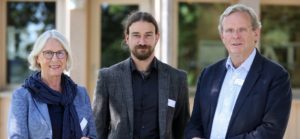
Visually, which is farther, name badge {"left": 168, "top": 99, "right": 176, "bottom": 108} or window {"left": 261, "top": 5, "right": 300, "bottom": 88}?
window {"left": 261, "top": 5, "right": 300, "bottom": 88}

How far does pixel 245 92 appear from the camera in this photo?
8.55 feet

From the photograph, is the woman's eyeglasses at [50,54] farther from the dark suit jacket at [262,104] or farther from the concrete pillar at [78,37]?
the concrete pillar at [78,37]

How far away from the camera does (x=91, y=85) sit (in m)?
6.14

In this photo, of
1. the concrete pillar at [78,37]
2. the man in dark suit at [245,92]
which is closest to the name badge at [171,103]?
the man in dark suit at [245,92]

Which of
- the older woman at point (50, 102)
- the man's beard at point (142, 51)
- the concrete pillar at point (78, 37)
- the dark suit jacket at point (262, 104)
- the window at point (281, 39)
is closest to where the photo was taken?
the dark suit jacket at point (262, 104)

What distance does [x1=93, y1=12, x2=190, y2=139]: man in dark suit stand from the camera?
3.12m

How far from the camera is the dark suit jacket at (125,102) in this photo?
314cm

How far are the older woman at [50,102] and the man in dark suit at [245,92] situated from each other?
700mm

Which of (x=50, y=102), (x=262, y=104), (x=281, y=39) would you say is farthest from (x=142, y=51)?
(x=281, y=39)

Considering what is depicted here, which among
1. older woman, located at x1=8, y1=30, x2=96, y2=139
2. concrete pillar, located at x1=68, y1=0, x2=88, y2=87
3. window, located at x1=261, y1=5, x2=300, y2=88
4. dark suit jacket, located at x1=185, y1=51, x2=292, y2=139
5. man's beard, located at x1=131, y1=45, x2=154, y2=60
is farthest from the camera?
window, located at x1=261, y1=5, x2=300, y2=88

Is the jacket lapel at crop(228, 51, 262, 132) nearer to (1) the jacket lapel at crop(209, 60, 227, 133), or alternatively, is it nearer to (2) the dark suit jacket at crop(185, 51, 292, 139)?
(2) the dark suit jacket at crop(185, 51, 292, 139)

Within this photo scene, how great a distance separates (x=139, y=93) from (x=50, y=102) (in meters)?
0.63

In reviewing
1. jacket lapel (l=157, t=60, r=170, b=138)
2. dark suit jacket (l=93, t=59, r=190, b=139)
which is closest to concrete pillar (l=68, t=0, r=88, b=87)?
dark suit jacket (l=93, t=59, r=190, b=139)

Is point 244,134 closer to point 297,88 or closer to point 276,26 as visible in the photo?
point 297,88
